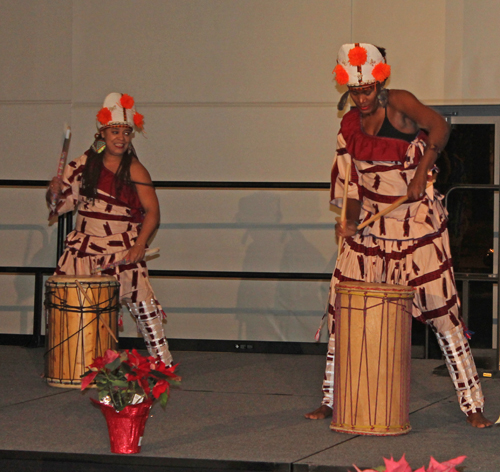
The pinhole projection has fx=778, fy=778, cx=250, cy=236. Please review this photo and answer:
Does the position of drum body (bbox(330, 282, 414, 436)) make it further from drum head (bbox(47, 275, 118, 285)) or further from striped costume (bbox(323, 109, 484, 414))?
drum head (bbox(47, 275, 118, 285))

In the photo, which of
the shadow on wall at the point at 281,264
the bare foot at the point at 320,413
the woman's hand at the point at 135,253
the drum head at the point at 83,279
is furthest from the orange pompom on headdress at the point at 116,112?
the bare foot at the point at 320,413

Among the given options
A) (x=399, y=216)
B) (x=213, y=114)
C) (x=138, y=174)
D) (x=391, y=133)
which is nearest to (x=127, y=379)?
(x=399, y=216)

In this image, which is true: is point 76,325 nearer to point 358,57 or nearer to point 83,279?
point 83,279

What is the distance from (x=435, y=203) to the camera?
11.0 feet

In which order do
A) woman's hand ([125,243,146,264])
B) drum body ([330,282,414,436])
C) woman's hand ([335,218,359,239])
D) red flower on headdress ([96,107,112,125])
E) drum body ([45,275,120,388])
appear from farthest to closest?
red flower on headdress ([96,107,112,125]) < woman's hand ([125,243,146,264]) < drum body ([45,275,120,388]) < woman's hand ([335,218,359,239]) < drum body ([330,282,414,436])

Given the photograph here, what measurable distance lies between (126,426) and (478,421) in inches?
57.2

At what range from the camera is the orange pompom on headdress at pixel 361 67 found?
321 centimetres

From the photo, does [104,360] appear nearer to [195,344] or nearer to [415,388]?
[415,388]

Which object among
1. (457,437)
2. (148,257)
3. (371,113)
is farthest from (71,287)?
(457,437)

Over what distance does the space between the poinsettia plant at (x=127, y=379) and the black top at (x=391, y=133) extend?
1.40m

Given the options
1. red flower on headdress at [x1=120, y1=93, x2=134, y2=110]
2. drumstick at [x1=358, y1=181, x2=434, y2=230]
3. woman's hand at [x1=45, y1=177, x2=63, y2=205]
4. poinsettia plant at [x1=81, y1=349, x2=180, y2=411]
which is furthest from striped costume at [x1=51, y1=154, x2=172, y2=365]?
poinsettia plant at [x1=81, y1=349, x2=180, y2=411]

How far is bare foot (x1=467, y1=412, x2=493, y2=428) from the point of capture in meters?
3.13

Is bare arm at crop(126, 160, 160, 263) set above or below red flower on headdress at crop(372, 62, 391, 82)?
below

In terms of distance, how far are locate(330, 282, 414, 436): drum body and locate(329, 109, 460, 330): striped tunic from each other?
0.22 meters
